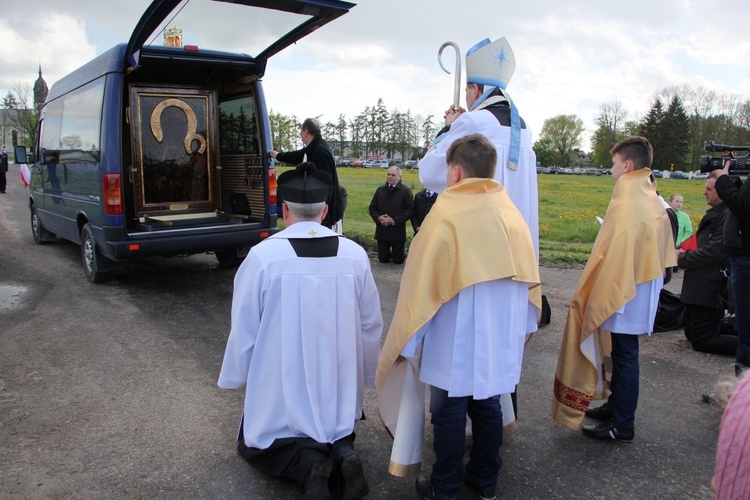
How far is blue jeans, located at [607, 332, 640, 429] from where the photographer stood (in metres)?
3.63

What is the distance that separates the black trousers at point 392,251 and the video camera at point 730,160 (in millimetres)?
5444

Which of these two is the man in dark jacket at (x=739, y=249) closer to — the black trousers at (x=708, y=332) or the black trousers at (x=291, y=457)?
Answer: the black trousers at (x=708, y=332)

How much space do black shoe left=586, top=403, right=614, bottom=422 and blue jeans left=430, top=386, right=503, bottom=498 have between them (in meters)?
1.36

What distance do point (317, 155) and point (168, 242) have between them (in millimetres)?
2089

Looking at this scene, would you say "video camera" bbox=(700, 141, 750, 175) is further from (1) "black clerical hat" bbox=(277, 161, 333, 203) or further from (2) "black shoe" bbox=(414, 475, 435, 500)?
(2) "black shoe" bbox=(414, 475, 435, 500)

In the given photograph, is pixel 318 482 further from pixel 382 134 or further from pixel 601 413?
pixel 382 134

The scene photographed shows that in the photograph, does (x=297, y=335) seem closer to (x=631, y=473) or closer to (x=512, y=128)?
(x=512, y=128)

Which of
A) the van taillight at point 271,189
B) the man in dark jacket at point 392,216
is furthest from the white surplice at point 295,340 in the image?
the man in dark jacket at point 392,216

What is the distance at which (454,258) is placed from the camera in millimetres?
2670

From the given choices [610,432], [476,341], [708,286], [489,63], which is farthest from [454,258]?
[708,286]

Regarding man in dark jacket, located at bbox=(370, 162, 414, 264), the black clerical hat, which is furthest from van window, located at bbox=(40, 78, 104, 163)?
the black clerical hat

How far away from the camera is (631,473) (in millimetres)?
3373

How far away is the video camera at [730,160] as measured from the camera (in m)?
4.13

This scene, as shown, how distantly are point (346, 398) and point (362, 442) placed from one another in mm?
705
